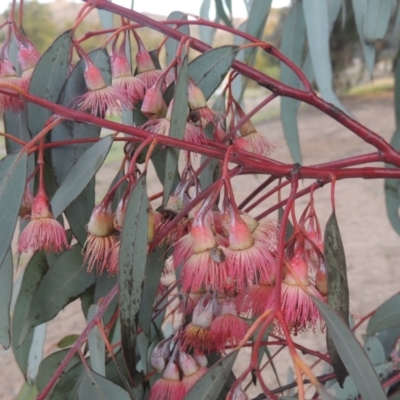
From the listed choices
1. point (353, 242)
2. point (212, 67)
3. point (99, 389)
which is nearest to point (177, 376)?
point (99, 389)

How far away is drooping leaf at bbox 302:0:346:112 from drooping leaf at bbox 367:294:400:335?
0.74 feet

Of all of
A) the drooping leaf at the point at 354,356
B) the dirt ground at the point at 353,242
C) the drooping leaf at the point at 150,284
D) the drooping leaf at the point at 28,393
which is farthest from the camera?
the dirt ground at the point at 353,242

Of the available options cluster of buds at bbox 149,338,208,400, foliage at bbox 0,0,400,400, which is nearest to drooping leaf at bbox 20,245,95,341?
foliage at bbox 0,0,400,400

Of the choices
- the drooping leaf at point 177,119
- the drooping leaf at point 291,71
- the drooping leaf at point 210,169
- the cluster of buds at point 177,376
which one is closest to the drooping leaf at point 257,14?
the drooping leaf at point 291,71

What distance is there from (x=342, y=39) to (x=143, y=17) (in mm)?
9247

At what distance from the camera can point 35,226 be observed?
43 centimetres

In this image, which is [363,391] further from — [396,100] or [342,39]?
[342,39]

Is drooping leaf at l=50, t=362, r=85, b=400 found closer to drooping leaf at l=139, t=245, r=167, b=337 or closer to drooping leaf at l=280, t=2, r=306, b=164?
drooping leaf at l=139, t=245, r=167, b=337

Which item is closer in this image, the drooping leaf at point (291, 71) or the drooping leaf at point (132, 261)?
the drooping leaf at point (132, 261)

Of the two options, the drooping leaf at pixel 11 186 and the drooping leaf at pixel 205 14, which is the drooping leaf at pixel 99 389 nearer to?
the drooping leaf at pixel 11 186

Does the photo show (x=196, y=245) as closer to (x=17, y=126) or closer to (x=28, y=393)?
(x=17, y=126)

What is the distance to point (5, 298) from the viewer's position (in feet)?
1.49

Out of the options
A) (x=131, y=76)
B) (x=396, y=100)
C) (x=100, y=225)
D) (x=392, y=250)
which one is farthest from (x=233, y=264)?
(x=392, y=250)

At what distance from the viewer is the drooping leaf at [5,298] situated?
44cm
